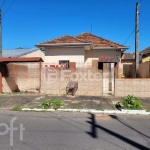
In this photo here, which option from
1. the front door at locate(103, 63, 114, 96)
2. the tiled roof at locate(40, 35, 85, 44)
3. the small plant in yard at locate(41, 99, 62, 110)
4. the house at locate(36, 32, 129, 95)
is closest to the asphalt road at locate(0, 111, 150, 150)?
the small plant in yard at locate(41, 99, 62, 110)

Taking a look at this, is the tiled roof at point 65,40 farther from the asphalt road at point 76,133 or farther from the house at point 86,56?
the asphalt road at point 76,133

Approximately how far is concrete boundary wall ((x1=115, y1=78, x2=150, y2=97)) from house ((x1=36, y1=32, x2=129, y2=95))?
0.69 m

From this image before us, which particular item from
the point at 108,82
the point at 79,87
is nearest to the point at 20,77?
the point at 79,87

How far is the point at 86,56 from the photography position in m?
15.9

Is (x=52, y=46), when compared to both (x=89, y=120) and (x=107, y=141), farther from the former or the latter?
(x=107, y=141)

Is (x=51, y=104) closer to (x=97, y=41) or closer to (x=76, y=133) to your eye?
(x=76, y=133)

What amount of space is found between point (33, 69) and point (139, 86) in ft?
21.7

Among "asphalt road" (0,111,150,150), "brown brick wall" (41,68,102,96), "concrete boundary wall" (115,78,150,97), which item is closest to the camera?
"asphalt road" (0,111,150,150)

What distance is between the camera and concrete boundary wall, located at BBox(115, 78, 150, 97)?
33.8 ft

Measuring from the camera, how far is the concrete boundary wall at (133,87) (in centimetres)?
1031

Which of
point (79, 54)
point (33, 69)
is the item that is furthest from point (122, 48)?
point (33, 69)

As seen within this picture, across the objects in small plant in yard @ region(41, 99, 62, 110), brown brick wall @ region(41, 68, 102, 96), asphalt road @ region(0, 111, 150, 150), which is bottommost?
asphalt road @ region(0, 111, 150, 150)

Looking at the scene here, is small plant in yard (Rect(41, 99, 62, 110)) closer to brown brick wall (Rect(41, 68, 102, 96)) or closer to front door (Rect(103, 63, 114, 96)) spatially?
brown brick wall (Rect(41, 68, 102, 96))

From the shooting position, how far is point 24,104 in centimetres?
881
